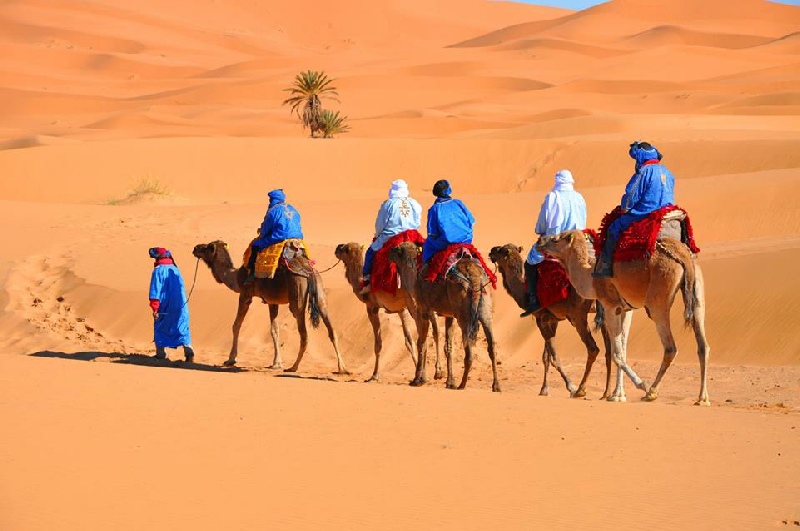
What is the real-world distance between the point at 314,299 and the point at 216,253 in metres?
2.19

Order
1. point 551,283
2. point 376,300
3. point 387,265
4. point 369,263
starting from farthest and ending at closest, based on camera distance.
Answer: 1. point 376,300
2. point 369,263
3. point 387,265
4. point 551,283

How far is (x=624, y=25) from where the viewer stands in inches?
5645

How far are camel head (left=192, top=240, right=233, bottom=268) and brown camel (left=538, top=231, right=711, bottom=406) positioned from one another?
537cm

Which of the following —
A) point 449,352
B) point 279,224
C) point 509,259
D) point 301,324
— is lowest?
point 449,352

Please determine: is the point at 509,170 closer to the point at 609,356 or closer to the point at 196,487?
the point at 609,356

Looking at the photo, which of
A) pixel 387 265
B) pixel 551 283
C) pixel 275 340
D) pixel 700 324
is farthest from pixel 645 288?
pixel 275 340

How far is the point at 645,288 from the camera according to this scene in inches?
472

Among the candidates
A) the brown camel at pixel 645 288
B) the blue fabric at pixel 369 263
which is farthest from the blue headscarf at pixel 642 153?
the blue fabric at pixel 369 263

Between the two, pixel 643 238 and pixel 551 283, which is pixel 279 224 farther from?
pixel 643 238

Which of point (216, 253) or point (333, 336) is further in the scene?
point (216, 253)

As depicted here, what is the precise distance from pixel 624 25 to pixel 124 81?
65657 mm

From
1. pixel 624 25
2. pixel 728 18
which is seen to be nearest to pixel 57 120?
pixel 624 25

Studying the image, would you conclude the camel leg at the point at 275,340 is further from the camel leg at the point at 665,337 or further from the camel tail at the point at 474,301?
the camel leg at the point at 665,337

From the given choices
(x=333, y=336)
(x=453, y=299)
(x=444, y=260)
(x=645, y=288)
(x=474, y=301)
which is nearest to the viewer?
(x=645, y=288)
